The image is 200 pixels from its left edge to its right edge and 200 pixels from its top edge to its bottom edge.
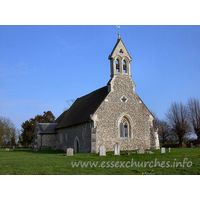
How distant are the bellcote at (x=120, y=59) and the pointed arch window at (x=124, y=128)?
5.17 metres

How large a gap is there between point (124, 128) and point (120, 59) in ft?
25.6

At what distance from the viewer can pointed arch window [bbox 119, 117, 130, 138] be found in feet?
76.0

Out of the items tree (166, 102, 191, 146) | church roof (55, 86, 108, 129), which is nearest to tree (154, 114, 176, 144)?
tree (166, 102, 191, 146)

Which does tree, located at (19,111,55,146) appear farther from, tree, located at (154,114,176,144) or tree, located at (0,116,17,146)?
tree, located at (154,114,176,144)

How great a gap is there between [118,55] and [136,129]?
8.57 m

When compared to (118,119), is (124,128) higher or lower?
lower

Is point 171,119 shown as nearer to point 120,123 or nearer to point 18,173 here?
point 120,123

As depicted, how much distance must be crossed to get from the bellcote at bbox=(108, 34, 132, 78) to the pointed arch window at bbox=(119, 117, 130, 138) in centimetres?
517

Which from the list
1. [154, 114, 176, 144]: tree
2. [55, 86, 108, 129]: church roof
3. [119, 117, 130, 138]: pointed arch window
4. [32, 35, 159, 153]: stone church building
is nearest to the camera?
[32, 35, 159, 153]: stone church building

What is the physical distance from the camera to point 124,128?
76.7ft

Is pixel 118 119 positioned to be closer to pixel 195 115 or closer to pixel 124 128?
pixel 124 128

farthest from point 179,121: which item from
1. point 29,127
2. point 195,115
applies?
point 29,127

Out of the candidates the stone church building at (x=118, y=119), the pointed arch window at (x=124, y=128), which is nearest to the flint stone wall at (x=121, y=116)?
the stone church building at (x=118, y=119)

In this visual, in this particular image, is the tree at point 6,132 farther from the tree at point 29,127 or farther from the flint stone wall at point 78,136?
the flint stone wall at point 78,136
